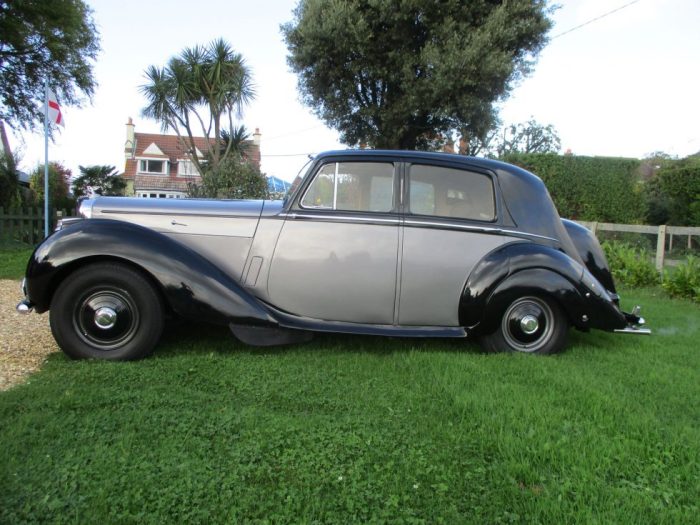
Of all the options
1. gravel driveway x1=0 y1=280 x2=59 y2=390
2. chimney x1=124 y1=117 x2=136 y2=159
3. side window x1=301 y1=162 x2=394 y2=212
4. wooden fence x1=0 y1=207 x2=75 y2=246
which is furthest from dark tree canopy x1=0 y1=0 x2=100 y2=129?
chimney x1=124 y1=117 x2=136 y2=159

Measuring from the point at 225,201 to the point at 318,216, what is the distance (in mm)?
893

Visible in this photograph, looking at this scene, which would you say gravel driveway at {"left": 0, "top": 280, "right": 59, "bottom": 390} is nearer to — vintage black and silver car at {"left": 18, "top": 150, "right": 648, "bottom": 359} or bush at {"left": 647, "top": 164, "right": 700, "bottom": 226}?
vintage black and silver car at {"left": 18, "top": 150, "right": 648, "bottom": 359}

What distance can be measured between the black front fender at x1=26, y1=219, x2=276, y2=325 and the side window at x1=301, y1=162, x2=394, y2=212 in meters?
0.95

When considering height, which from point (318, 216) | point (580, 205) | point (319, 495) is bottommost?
point (319, 495)

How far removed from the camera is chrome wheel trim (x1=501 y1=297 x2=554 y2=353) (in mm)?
3891

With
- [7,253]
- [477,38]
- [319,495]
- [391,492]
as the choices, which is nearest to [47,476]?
[319,495]

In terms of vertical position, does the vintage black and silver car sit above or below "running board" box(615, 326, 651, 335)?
above

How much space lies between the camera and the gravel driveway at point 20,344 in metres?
3.37

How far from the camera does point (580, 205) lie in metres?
12.8

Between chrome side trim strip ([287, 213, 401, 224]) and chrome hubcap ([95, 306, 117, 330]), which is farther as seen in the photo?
chrome side trim strip ([287, 213, 401, 224])

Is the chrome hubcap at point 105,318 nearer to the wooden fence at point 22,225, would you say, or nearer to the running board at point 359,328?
the running board at point 359,328

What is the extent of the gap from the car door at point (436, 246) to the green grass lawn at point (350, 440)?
40 cm

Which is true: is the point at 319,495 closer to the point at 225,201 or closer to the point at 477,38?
the point at 225,201

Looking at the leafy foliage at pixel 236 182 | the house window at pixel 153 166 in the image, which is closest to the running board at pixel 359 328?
the leafy foliage at pixel 236 182
